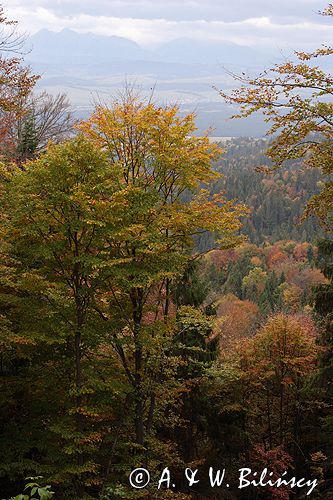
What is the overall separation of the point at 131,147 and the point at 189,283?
267 inches

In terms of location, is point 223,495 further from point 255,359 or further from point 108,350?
point 108,350

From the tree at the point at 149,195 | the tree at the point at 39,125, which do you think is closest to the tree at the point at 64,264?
the tree at the point at 149,195

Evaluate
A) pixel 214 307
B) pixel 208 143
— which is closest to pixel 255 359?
pixel 214 307

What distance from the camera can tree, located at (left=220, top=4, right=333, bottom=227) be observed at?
9086mm

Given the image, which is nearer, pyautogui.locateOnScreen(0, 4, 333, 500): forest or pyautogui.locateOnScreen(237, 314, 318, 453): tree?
pyautogui.locateOnScreen(0, 4, 333, 500): forest

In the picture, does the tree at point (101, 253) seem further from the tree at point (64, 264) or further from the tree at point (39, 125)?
the tree at point (39, 125)

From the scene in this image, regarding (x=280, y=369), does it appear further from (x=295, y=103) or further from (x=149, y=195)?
(x=295, y=103)

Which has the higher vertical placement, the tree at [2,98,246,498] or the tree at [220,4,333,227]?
the tree at [220,4,333,227]

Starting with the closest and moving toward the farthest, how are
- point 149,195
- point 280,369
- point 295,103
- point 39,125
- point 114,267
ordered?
1. point 295,103
2. point 114,267
3. point 149,195
4. point 280,369
5. point 39,125

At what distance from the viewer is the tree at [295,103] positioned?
9.09 m

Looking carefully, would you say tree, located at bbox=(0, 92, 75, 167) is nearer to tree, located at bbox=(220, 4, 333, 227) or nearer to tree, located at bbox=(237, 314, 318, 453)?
tree, located at bbox=(220, 4, 333, 227)

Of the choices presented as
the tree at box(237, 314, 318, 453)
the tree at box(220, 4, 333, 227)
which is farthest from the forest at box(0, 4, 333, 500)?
the tree at box(237, 314, 318, 453)

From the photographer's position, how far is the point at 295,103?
9133mm

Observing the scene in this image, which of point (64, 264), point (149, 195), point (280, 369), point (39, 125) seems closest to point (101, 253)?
point (64, 264)
